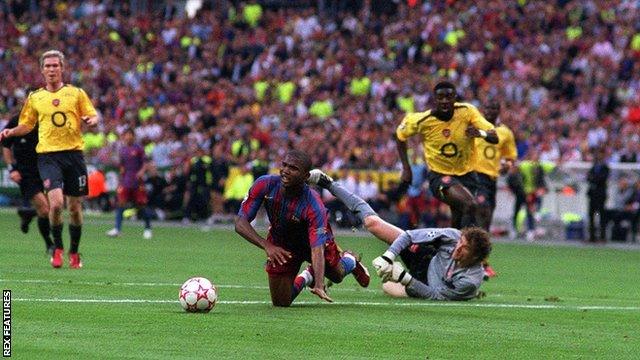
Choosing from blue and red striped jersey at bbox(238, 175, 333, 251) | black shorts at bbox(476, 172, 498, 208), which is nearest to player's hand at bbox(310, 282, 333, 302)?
blue and red striped jersey at bbox(238, 175, 333, 251)

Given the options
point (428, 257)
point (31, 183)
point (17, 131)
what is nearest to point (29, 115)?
point (17, 131)

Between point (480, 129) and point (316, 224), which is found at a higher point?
point (480, 129)

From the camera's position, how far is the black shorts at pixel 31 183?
21.0 meters

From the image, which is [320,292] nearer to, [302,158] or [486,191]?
[302,158]

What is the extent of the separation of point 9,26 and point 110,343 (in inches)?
1617

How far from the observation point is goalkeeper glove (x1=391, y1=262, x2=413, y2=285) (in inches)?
589

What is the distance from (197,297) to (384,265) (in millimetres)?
2241

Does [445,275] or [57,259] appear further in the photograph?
[57,259]

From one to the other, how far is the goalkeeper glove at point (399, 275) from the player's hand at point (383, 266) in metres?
0.07

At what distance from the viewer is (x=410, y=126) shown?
64.5ft

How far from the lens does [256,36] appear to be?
46.4 m

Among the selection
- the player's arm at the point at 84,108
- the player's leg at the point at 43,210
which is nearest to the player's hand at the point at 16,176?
the player's leg at the point at 43,210

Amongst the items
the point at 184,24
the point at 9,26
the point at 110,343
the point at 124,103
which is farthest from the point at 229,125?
the point at 110,343
